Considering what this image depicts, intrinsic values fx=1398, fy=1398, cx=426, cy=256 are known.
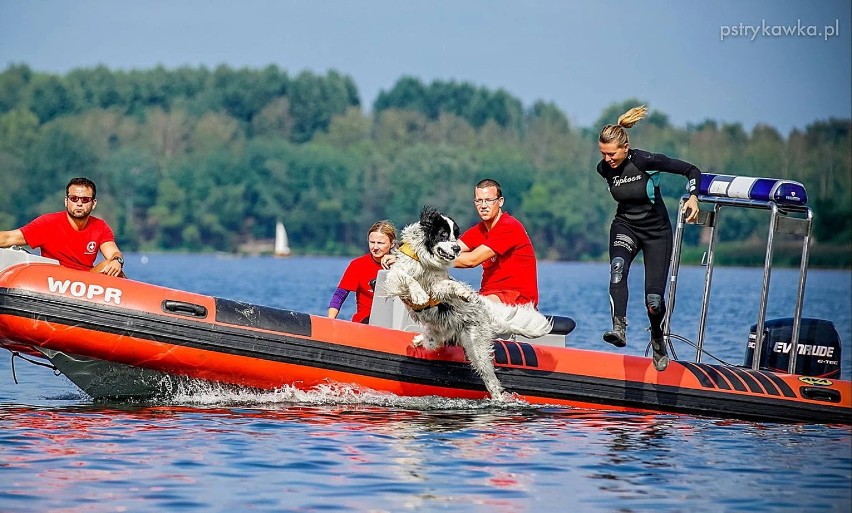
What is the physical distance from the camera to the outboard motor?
1062 centimetres

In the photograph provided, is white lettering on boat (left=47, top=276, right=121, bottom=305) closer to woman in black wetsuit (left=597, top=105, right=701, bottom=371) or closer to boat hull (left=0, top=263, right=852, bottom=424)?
boat hull (left=0, top=263, right=852, bottom=424)

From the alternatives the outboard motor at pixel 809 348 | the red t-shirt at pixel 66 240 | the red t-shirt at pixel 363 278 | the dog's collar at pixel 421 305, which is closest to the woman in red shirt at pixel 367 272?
the red t-shirt at pixel 363 278

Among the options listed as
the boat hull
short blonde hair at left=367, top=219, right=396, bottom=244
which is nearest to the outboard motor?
the boat hull

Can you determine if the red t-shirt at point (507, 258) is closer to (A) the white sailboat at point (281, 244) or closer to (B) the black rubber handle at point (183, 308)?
(B) the black rubber handle at point (183, 308)

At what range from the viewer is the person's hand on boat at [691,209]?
9.62 meters

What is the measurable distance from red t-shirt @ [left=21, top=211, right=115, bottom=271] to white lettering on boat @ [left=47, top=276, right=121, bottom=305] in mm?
407

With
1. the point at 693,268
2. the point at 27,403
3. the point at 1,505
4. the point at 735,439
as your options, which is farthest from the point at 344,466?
the point at 693,268

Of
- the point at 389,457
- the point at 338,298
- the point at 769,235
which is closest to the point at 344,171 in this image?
the point at 338,298

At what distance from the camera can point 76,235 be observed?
1038cm

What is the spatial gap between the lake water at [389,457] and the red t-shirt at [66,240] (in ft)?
3.66

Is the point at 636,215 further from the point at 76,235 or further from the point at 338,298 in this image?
the point at 76,235

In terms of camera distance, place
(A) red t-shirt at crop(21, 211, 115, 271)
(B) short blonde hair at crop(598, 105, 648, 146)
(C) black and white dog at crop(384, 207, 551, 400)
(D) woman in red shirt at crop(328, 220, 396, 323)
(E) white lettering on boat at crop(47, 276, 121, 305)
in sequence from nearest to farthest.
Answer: (C) black and white dog at crop(384, 207, 551, 400)
(B) short blonde hair at crop(598, 105, 648, 146)
(E) white lettering on boat at crop(47, 276, 121, 305)
(A) red t-shirt at crop(21, 211, 115, 271)
(D) woman in red shirt at crop(328, 220, 396, 323)

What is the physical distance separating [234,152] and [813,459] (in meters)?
87.1

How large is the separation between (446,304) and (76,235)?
2826 millimetres
